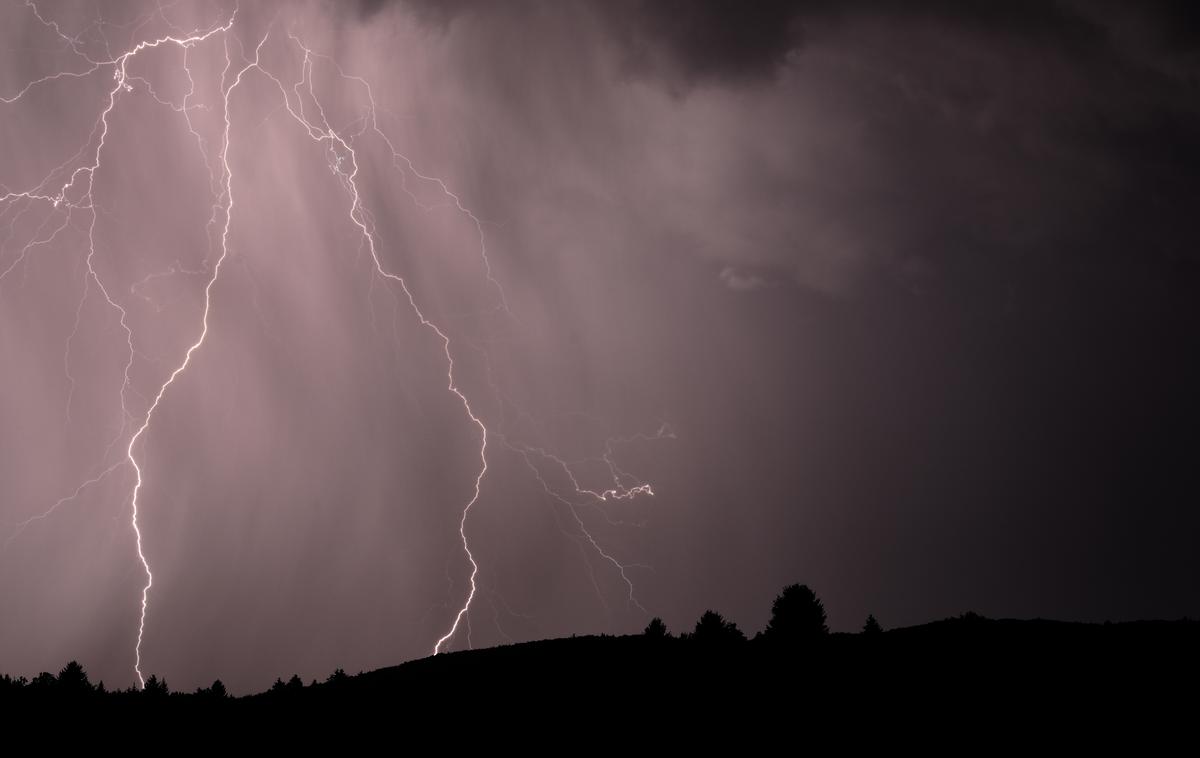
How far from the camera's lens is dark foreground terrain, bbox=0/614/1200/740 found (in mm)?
15969

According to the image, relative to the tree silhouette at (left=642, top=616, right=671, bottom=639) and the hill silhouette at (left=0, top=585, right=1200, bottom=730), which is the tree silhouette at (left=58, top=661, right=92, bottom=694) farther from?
the tree silhouette at (left=642, top=616, right=671, bottom=639)

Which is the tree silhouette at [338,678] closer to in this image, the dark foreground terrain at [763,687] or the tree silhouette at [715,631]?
the dark foreground terrain at [763,687]

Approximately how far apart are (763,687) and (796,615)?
291 inches

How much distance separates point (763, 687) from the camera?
62.3 ft

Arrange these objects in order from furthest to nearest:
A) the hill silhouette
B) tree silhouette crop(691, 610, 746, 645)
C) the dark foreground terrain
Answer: tree silhouette crop(691, 610, 746, 645)
the hill silhouette
the dark foreground terrain

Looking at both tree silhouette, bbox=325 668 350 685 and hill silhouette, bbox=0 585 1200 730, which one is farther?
tree silhouette, bbox=325 668 350 685

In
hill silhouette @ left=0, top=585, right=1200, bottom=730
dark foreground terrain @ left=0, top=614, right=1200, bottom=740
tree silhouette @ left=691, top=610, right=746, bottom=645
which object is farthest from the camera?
tree silhouette @ left=691, top=610, right=746, bottom=645

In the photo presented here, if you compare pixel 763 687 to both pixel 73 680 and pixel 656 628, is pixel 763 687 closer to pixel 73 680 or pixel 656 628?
pixel 656 628

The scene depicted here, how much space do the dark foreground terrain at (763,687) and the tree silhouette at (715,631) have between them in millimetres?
166

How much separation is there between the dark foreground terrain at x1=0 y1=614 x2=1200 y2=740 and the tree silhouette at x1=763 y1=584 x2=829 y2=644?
1963 millimetres

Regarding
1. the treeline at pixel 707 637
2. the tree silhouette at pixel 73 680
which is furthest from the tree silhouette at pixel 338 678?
the tree silhouette at pixel 73 680

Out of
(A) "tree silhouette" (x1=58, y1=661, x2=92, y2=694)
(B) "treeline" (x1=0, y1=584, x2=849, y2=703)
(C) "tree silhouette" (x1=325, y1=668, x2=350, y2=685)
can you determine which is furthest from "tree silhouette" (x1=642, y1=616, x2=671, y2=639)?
(A) "tree silhouette" (x1=58, y1=661, x2=92, y2=694)

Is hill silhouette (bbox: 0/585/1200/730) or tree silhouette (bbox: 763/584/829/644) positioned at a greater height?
tree silhouette (bbox: 763/584/829/644)

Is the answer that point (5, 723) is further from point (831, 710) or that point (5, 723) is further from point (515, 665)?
point (831, 710)
